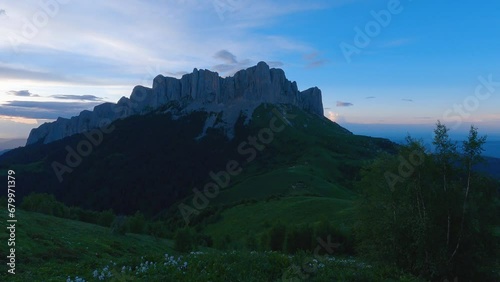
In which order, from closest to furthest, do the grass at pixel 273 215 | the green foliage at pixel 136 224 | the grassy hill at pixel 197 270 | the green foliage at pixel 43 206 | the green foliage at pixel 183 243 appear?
the grassy hill at pixel 197 270, the green foliage at pixel 183 243, the green foliage at pixel 43 206, the green foliage at pixel 136 224, the grass at pixel 273 215

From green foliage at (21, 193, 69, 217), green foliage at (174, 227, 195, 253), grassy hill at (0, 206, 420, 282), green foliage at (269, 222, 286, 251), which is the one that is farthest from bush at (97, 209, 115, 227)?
grassy hill at (0, 206, 420, 282)

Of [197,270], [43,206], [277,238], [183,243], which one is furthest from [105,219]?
[197,270]

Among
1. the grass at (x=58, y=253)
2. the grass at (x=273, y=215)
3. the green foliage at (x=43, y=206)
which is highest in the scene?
the grass at (x=58, y=253)

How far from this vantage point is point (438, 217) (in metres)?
27.8

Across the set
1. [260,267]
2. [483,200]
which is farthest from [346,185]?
[260,267]

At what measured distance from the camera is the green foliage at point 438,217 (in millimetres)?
26875

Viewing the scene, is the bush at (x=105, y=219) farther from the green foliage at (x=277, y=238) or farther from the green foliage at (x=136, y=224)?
the green foliage at (x=277, y=238)

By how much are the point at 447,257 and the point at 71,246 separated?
3149cm

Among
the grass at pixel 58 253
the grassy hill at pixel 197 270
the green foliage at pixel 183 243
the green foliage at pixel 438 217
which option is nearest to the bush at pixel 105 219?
the grass at pixel 58 253

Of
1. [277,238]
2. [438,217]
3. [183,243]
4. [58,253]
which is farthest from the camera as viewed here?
[277,238]

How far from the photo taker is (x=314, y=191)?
133000 mm

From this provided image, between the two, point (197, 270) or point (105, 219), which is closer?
point (197, 270)

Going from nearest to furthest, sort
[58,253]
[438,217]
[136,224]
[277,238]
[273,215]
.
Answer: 1. [438,217]
2. [58,253]
3. [277,238]
4. [136,224]
5. [273,215]

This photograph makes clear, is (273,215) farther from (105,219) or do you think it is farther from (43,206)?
(43,206)
